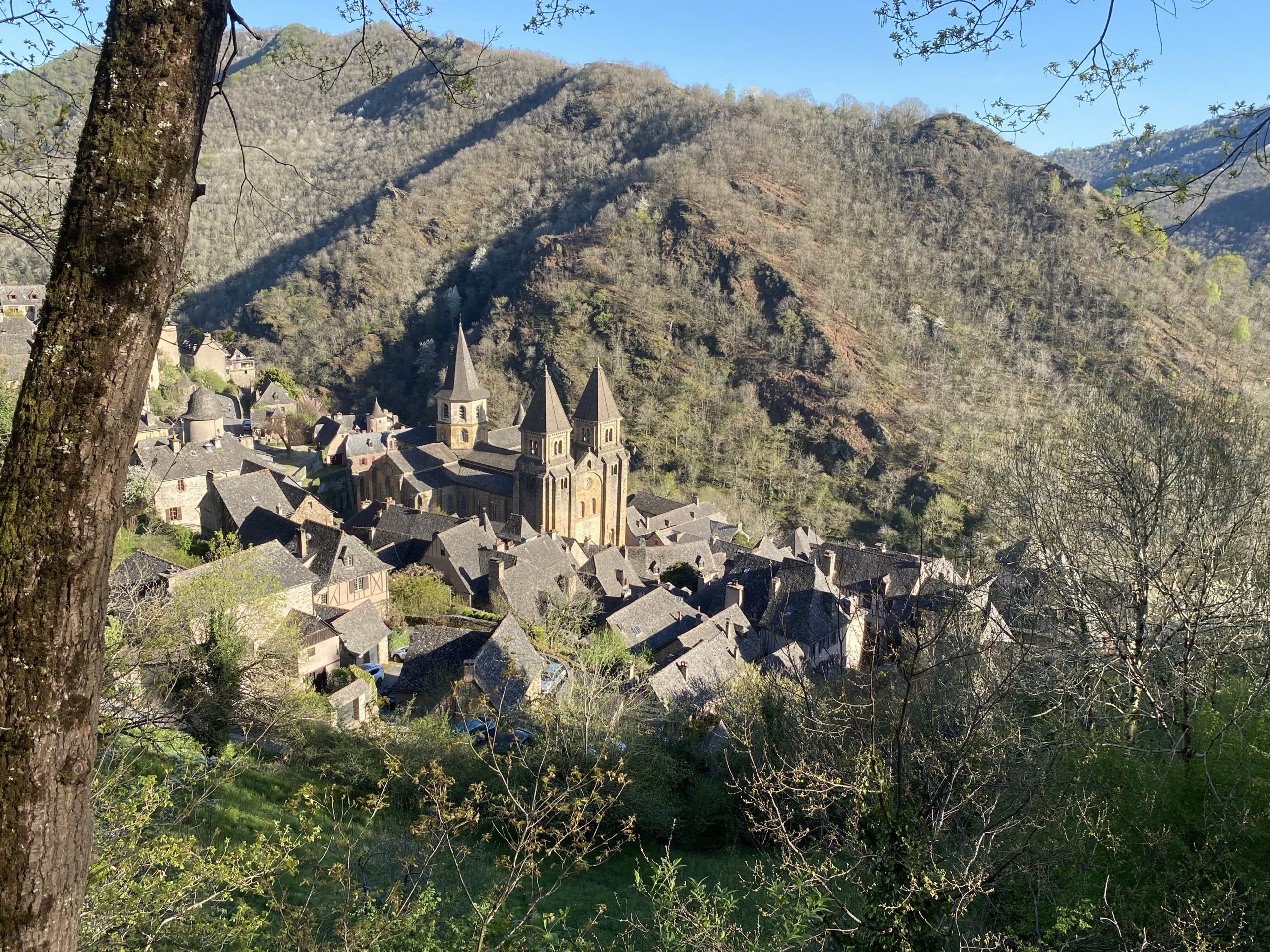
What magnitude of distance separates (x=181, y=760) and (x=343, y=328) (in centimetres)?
8386

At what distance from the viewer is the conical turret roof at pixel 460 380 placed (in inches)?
2039

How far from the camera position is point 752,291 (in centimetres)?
7831

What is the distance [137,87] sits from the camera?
280cm

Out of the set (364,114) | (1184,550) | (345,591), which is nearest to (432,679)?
(345,591)

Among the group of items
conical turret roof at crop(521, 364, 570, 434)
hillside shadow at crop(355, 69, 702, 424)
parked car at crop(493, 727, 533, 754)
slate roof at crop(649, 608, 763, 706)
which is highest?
hillside shadow at crop(355, 69, 702, 424)

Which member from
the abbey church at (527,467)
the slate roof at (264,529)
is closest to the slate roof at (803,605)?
the abbey church at (527,467)

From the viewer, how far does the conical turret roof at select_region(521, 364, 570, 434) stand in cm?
4103

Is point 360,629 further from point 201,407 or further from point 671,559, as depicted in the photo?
point 201,407

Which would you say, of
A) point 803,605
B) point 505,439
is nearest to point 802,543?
point 803,605

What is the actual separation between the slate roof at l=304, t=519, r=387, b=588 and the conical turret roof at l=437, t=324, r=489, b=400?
2507 cm

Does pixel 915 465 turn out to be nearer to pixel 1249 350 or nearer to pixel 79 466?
pixel 1249 350

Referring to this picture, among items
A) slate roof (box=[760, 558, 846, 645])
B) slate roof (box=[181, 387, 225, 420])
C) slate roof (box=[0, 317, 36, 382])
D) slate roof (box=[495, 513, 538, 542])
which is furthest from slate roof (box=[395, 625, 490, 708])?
slate roof (box=[181, 387, 225, 420])

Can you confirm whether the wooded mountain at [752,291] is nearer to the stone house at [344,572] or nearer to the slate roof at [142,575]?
the stone house at [344,572]

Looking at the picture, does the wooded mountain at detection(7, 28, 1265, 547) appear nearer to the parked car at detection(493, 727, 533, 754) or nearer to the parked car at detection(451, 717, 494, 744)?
the parked car at detection(493, 727, 533, 754)
